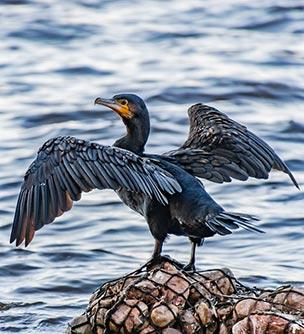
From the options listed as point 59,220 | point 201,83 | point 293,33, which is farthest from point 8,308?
point 293,33

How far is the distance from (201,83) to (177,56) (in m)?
1.25

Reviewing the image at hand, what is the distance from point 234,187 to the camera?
12.5m

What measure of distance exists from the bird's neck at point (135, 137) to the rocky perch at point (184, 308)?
1.02 m

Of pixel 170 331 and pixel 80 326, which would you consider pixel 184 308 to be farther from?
pixel 80 326

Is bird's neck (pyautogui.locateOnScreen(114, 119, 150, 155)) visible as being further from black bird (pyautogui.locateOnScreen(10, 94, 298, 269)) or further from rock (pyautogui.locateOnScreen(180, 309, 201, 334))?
Result: rock (pyautogui.locateOnScreen(180, 309, 201, 334))

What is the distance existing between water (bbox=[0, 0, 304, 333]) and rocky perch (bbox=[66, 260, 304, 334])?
1273 mm

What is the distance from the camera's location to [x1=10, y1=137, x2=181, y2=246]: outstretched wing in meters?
8.00

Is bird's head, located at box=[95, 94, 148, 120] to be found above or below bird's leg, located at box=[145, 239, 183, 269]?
above

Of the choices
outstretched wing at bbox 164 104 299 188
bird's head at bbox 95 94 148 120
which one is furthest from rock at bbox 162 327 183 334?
bird's head at bbox 95 94 148 120

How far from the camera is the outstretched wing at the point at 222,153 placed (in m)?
8.77

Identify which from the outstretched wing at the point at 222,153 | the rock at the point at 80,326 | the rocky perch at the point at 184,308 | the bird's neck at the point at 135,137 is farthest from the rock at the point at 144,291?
the bird's neck at the point at 135,137

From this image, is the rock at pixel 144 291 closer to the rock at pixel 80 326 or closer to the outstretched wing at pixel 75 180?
the rock at pixel 80 326

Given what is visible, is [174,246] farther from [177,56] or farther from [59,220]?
[177,56]

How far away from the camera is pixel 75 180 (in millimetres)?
8062
